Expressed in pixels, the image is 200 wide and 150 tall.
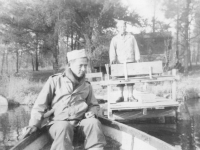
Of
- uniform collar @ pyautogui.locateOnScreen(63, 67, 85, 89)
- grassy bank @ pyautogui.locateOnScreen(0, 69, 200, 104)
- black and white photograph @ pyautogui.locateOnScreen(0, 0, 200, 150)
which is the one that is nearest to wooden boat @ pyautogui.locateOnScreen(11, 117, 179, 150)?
black and white photograph @ pyautogui.locateOnScreen(0, 0, 200, 150)

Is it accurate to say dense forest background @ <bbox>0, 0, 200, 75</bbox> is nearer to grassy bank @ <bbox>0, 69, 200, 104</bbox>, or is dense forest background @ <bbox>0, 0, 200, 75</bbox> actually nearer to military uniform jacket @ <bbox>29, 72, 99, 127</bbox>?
grassy bank @ <bbox>0, 69, 200, 104</bbox>

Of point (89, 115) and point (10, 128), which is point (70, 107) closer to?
point (89, 115)

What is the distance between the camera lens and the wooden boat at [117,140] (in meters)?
2.73

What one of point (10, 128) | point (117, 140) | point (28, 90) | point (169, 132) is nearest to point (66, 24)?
point (28, 90)

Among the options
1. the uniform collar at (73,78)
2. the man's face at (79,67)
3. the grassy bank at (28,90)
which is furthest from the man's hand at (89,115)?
the grassy bank at (28,90)

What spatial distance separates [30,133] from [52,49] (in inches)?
779

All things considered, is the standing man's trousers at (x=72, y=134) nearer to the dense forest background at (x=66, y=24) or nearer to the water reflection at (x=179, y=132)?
the water reflection at (x=179, y=132)

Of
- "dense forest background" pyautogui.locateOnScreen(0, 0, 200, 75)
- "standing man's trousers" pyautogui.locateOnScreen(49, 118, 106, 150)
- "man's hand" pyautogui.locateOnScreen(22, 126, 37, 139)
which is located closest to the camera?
"standing man's trousers" pyautogui.locateOnScreen(49, 118, 106, 150)

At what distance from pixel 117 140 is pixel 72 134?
92 centimetres

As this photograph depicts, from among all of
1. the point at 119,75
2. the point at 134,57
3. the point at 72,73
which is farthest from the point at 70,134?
the point at 134,57

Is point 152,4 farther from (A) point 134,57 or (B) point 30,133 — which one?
(B) point 30,133

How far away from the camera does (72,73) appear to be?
3053mm

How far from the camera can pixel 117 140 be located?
11.3 feet

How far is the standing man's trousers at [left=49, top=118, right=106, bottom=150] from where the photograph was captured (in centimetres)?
256
